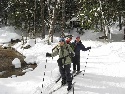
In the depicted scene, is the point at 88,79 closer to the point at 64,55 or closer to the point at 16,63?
the point at 64,55

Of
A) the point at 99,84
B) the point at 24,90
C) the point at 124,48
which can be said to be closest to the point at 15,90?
the point at 24,90

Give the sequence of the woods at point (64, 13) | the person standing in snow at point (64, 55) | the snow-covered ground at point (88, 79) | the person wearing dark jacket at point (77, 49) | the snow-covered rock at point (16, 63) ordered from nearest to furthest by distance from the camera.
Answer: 1. the person standing in snow at point (64, 55)
2. the snow-covered ground at point (88, 79)
3. the person wearing dark jacket at point (77, 49)
4. the snow-covered rock at point (16, 63)
5. the woods at point (64, 13)

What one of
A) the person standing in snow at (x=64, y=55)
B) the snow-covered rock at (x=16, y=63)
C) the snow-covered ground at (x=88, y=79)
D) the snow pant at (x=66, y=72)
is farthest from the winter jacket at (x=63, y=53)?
the snow-covered rock at (x=16, y=63)

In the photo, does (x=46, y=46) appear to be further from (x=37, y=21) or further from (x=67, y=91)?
(x=67, y=91)

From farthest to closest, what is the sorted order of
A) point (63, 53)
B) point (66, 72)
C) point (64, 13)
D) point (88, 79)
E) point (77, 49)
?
point (64, 13) < point (77, 49) < point (88, 79) < point (66, 72) < point (63, 53)

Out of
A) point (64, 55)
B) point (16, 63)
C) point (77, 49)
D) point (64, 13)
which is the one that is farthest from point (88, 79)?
point (64, 13)

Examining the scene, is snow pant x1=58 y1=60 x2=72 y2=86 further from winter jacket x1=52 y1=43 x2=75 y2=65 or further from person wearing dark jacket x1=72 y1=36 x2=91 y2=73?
person wearing dark jacket x1=72 y1=36 x2=91 y2=73

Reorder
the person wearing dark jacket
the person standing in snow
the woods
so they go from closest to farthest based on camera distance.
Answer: the person standing in snow → the person wearing dark jacket → the woods

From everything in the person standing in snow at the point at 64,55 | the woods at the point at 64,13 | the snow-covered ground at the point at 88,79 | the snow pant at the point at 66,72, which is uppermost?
the woods at the point at 64,13

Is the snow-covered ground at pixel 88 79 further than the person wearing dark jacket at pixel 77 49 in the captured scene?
No

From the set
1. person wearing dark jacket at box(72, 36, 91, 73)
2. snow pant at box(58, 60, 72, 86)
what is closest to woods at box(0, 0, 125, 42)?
person wearing dark jacket at box(72, 36, 91, 73)

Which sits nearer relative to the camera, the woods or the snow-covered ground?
the snow-covered ground

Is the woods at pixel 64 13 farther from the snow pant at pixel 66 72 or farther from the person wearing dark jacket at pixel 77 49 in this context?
the snow pant at pixel 66 72

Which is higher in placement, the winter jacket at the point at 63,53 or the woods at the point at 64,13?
the woods at the point at 64,13
